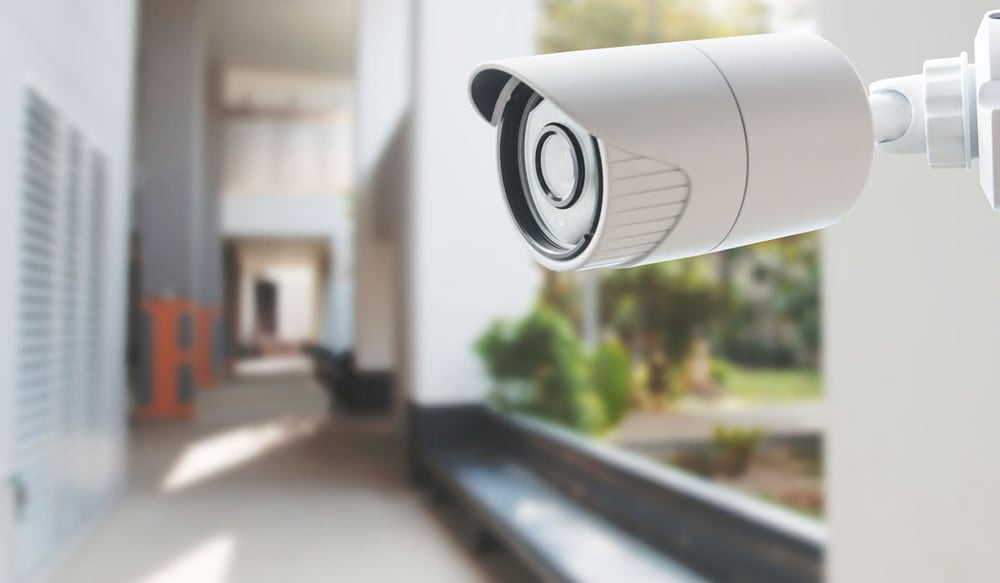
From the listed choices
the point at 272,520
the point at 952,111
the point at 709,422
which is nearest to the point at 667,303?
the point at 709,422

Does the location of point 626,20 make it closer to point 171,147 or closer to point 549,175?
point 171,147

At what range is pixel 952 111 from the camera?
0.48 m

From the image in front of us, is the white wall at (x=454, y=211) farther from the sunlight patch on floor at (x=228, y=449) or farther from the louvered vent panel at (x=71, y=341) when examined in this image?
the louvered vent panel at (x=71, y=341)

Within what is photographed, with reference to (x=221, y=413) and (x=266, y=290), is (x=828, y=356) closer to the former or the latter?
(x=221, y=413)

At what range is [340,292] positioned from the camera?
13352mm

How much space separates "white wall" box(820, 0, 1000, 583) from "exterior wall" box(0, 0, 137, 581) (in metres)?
2.27

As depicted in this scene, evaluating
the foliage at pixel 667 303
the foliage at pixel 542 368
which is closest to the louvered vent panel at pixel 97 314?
the foliage at pixel 542 368

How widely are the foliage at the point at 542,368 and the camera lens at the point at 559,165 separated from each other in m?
3.47

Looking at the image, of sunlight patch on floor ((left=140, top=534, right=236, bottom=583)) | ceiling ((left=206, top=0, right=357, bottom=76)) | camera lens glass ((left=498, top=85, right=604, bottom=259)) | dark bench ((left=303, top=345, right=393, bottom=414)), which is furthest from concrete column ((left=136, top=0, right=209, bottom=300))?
camera lens glass ((left=498, top=85, right=604, bottom=259))

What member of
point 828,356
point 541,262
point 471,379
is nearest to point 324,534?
point 471,379

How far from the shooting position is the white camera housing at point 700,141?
0.44 meters

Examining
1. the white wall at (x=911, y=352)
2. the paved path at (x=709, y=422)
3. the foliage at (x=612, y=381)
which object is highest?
the white wall at (x=911, y=352)

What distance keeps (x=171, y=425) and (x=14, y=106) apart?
17.4 ft

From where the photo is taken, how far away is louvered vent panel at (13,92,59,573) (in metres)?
2.43
